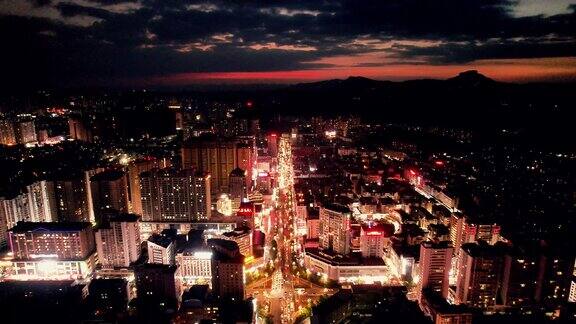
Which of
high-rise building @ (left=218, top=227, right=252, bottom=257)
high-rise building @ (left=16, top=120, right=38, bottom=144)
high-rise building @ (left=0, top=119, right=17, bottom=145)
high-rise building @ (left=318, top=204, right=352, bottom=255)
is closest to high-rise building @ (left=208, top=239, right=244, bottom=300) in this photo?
high-rise building @ (left=218, top=227, right=252, bottom=257)

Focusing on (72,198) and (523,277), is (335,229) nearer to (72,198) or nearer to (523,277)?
(523,277)

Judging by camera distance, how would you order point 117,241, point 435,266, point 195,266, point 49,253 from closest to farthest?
point 435,266
point 195,266
point 49,253
point 117,241

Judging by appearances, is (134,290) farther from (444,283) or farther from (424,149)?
(424,149)

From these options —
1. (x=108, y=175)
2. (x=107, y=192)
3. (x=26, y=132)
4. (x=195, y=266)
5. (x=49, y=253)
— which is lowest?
(x=195, y=266)

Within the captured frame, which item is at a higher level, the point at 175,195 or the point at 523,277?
the point at 175,195

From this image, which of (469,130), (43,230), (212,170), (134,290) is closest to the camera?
(134,290)

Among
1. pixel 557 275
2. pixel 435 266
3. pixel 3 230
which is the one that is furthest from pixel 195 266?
A: pixel 557 275

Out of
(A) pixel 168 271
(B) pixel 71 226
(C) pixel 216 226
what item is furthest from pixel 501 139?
(B) pixel 71 226
